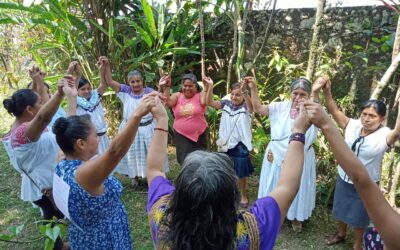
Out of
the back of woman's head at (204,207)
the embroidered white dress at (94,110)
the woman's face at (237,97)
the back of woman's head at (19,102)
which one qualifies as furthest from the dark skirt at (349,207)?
the back of woman's head at (19,102)

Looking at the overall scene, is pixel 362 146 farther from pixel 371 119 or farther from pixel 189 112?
pixel 189 112

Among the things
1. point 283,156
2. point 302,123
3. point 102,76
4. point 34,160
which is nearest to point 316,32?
Answer: point 283,156

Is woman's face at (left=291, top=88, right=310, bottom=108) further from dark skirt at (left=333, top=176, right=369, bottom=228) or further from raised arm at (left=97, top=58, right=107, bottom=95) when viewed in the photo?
raised arm at (left=97, top=58, right=107, bottom=95)

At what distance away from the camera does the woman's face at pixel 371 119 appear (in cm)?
242

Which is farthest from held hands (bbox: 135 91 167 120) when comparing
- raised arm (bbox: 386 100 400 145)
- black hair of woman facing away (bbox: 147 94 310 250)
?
raised arm (bbox: 386 100 400 145)

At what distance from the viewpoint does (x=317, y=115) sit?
44.1 inches

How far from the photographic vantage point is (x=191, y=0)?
14.7 feet

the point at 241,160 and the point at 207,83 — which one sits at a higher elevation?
the point at 207,83

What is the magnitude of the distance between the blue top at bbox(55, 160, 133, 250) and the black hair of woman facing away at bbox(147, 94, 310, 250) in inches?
20.9

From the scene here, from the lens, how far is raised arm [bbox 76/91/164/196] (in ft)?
4.12

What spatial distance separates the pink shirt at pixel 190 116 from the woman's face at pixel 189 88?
0.05 meters

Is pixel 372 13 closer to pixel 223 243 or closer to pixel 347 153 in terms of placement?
pixel 347 153

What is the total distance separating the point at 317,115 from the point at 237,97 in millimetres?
2323

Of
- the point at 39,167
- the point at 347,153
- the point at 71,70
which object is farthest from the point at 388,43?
the point at 39,167
